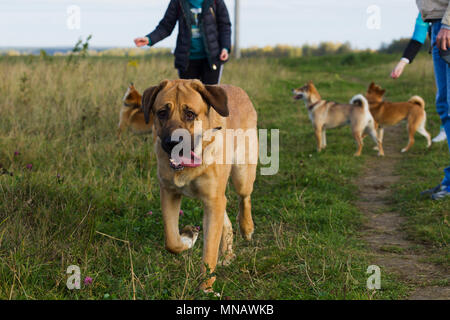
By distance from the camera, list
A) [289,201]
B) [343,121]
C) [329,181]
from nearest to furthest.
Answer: [289,201] → [329,181] → [343,121]

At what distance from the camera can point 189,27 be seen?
5.66 meters

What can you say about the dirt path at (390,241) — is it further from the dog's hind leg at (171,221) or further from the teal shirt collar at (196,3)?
the teal shirt collar at (196,3)

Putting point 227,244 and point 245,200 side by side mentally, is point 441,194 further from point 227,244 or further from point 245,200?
point 227,244

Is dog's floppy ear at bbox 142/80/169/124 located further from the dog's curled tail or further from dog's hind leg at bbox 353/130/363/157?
the dog's curled tail

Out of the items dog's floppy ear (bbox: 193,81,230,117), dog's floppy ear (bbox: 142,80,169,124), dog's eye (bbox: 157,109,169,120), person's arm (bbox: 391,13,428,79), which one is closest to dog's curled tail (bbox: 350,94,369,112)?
person's arm (bbox: 391,13,428,79)

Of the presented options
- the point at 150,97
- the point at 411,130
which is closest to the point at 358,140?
the point at 411,130

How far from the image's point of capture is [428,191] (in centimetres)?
538

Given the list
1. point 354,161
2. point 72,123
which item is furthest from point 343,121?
point 72,123

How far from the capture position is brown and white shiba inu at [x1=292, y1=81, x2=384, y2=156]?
328 inches

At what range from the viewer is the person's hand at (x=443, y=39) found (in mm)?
4445

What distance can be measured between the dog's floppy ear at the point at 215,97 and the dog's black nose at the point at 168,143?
0.36 metres

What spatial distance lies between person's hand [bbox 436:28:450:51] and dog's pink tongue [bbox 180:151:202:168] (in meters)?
2.75
